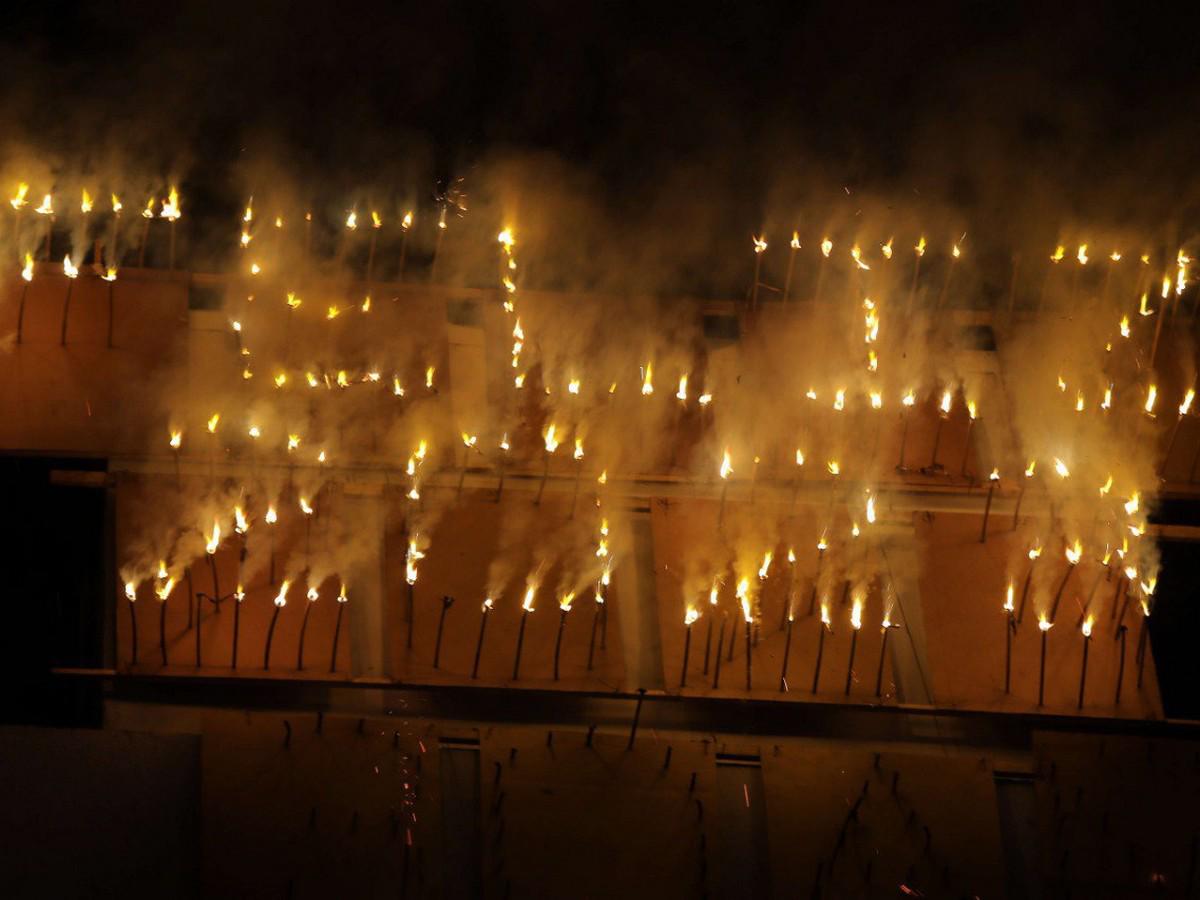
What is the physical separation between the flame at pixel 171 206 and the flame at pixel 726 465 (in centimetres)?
171

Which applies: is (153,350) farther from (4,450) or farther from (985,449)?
(985,449)

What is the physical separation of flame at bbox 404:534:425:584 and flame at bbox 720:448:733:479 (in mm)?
817

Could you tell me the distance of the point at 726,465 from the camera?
376 centimetres

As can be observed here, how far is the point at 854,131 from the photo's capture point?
15.6ft

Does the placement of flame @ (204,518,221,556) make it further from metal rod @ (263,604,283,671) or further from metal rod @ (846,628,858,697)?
metal rod @ (846,628,858,697)

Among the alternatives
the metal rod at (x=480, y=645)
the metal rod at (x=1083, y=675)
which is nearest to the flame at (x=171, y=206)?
the metal rod at (x=480, y=645)

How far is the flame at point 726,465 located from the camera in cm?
376

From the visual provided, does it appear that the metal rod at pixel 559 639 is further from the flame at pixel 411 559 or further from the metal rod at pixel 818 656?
the metal rod at pixel 818 656

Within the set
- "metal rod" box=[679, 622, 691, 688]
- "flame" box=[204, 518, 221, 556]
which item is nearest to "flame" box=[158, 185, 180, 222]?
"flame" box=[204, 518, 221, 556]

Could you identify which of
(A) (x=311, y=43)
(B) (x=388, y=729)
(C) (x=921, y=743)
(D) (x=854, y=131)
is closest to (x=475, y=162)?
(A) (x=311, y=43)

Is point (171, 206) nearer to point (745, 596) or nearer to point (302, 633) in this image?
point (302, 633)

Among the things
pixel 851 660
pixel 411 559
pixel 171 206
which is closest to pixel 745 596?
pixel 851 660

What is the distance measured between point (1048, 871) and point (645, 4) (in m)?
3.04

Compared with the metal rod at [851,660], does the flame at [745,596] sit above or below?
above
